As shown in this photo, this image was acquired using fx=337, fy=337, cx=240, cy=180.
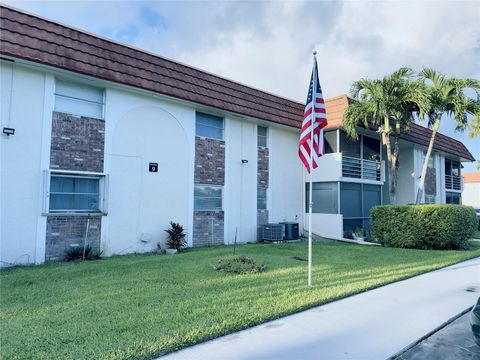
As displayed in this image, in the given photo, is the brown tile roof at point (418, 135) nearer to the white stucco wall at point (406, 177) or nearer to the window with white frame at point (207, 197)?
the white stucco wall at point (406, 177)

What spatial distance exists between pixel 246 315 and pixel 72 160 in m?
6.63

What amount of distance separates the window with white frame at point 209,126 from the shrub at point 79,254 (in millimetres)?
5100

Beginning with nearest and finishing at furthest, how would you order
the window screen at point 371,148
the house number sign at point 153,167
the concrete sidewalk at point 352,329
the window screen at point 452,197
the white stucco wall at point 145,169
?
the concrete sidewalk at point 352,329, the white stucco wall at point 145,169, the house number sign at point 153,167, the window screen at point 371,148, the window screen at point 452,197

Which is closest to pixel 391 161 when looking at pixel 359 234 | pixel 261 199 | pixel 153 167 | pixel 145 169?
pixel 359 234

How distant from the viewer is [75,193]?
29.1ft

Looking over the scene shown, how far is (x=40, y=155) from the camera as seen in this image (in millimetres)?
8172

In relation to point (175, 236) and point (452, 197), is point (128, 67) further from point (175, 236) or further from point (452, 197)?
point (452, 197)

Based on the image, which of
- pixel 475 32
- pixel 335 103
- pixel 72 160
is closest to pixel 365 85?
pixel 335 103

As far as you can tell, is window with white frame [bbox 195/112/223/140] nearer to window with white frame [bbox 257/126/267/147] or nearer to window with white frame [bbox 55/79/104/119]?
window with white frame [bbox 257/126/267/147]

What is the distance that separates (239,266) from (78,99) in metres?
6.17

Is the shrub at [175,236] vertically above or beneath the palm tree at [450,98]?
beneath

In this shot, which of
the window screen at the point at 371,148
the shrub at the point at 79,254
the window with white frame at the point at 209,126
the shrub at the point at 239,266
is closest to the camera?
the shrub at the point at 239,266

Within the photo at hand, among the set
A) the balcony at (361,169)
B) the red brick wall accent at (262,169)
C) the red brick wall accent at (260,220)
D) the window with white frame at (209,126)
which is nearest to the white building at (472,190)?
the balcony at (361,169)

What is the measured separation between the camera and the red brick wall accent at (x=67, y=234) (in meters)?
8.25
